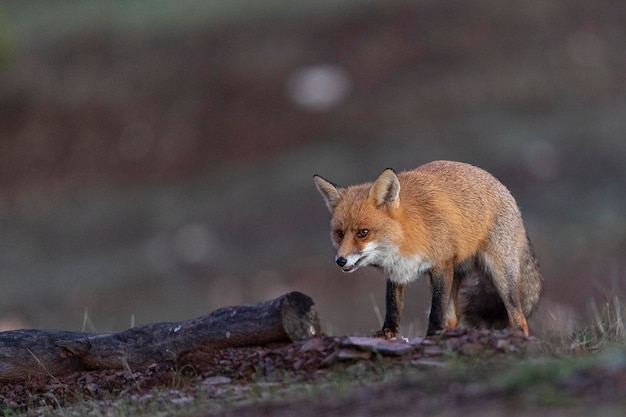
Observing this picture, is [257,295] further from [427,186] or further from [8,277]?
[427,186]

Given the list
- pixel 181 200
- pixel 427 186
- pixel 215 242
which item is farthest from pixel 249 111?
pixel 427 186

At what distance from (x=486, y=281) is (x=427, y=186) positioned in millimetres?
1112

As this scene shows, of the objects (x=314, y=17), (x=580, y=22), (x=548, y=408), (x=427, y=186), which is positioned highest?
(x=314, y=17)

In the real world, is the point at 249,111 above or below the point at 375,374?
above

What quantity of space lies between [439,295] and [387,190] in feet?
3.48

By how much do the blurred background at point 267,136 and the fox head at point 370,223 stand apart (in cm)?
971

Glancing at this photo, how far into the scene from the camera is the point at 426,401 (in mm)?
6297

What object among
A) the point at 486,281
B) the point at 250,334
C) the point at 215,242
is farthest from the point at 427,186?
the point at 215,242

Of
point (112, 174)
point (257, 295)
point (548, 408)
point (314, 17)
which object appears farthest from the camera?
point (314, 17)

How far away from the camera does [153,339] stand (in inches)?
351

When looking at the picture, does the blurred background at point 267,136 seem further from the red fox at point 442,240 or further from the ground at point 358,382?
the ground at point 358,382

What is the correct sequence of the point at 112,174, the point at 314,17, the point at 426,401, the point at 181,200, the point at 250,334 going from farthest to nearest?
1. the point at 314,17
2. the point at 112,174
3. the point at 181,200
4. the point at 250,334
5. the point at 426,401

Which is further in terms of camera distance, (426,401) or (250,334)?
(250,334)

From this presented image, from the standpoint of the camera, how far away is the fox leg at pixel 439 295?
948cm
